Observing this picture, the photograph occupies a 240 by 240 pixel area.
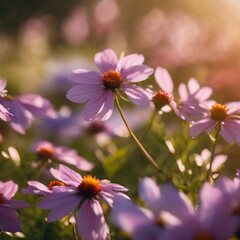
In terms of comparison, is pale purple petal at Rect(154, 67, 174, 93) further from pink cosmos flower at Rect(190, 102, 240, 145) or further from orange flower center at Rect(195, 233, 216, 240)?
orange flower center at Rect(195, 233, 216, 240)

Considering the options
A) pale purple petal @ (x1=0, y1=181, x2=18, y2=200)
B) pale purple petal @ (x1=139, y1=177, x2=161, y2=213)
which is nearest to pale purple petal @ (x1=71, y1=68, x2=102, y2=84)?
pale purple petal @ (x1=0, y1=181, x2=18, y2=200)

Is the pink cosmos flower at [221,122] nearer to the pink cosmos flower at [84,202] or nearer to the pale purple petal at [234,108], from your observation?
the pale purple petal at [234,108]

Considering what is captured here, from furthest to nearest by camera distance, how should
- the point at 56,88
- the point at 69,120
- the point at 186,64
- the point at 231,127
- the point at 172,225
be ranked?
1. the point at 56,88
2. the point at 186,64
3. the point at 69,120
4. the point at 231,127
5. the point at 172,225

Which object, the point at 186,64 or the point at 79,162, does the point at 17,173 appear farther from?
the point at 186,64

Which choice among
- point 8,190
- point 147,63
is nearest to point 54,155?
point 8,190

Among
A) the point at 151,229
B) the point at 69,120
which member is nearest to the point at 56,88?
the point at 69,120
